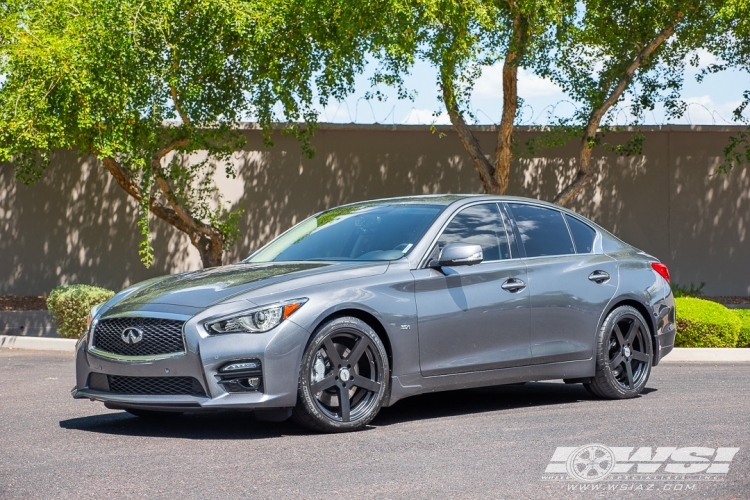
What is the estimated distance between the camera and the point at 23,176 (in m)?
19.5

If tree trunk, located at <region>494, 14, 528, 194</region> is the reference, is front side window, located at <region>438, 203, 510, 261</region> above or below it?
below

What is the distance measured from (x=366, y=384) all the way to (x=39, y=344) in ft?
27.0

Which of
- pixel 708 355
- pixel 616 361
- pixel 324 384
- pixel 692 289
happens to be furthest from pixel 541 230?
pixel 692 289

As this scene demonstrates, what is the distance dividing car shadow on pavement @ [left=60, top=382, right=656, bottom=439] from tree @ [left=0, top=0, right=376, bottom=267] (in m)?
7.57

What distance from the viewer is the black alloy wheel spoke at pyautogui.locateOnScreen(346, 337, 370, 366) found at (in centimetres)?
709

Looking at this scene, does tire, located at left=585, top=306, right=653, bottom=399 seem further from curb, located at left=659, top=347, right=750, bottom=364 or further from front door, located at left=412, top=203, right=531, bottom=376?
curb, located at left=659, top=347, right=750, bottom=364

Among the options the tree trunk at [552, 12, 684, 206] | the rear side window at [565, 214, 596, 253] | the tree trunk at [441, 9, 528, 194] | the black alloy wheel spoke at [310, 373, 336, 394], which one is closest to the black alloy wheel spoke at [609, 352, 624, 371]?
the rear side window at [565, 214, 596, 253]

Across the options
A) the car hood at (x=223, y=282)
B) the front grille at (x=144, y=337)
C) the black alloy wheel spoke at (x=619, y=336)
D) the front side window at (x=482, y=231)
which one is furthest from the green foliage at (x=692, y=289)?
the front grille at (x=144, y=337)

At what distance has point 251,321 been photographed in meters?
6.77

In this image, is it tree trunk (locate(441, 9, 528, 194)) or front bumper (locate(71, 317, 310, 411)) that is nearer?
front bumper (locate(71, 317, 310, 411))

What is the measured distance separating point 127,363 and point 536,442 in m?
2.63

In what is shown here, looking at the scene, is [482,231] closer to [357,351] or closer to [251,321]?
[357,351]

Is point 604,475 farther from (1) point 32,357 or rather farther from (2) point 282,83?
(2) point 282,83

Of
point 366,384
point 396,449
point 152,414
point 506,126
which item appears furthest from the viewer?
point 506,126
